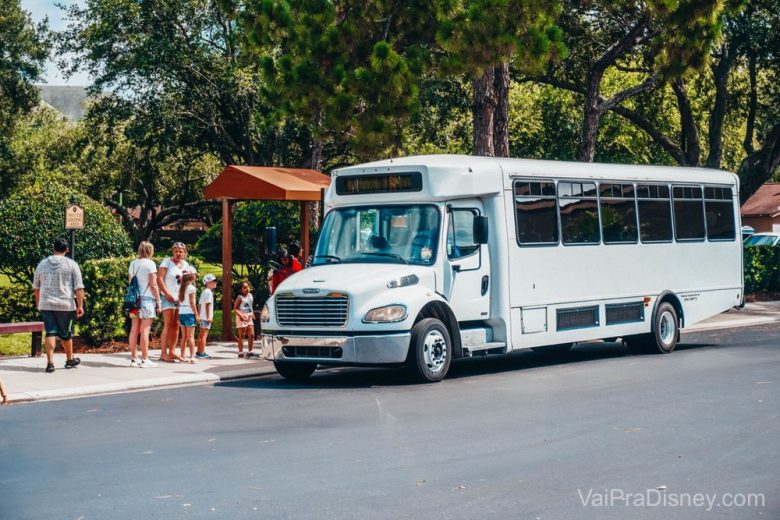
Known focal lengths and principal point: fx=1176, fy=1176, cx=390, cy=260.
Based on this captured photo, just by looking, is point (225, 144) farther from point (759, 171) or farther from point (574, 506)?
point (574, 506)

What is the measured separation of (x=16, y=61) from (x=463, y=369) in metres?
34.7

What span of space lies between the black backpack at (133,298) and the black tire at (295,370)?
2512 millimetres

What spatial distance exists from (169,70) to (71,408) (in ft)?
81.6

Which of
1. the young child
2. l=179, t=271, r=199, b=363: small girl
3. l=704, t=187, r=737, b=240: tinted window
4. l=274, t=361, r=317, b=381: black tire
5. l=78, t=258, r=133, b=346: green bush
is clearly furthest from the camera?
l=704, t=187, r=737, b=240: tinted window

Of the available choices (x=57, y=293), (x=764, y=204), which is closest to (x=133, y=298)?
(x=57, y=293)

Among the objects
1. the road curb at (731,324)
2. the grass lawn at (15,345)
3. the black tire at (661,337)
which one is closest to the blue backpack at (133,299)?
the grass lawn at (15,345)

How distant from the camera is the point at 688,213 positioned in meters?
20.0

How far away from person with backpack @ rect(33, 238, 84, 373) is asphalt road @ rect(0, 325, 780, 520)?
224 centimetres

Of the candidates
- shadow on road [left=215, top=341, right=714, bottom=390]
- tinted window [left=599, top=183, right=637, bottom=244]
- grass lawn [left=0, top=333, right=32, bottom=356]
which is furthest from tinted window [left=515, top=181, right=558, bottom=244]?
grass lawn [left=0, top=333, right=32, bottom=356]

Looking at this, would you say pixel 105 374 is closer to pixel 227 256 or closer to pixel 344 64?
pixel 227 256

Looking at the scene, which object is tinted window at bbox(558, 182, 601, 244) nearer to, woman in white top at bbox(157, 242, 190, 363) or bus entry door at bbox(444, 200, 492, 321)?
bus entry door at bbox(444, 200, 492, 321)

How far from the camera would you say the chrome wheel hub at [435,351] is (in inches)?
579

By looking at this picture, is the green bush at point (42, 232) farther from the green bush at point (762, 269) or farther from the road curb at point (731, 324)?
the green bush at point (762, 269)

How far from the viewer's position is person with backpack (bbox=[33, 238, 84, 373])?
51.9 feet
